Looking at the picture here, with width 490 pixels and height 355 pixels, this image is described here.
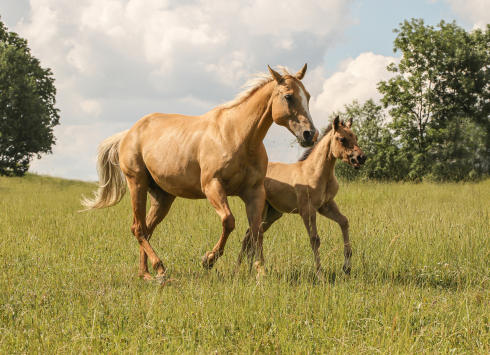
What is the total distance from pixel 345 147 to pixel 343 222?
1.30m

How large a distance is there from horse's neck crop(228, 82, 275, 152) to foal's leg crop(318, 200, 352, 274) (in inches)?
79.1

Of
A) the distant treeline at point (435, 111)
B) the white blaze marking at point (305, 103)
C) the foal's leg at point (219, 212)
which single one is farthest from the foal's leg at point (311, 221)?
the distant treeline at point (435, 111)

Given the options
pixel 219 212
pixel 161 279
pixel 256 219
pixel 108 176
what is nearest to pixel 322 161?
pixel 256 219

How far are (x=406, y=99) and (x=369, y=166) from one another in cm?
602

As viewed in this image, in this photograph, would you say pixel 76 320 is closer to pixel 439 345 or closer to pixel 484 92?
pixel 439 345

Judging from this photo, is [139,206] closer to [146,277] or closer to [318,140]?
[146,277]

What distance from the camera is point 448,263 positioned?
5.43 meters

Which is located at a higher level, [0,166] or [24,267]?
[0,166]

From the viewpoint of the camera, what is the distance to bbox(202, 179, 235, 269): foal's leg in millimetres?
4297

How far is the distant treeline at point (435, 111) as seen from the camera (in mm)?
28609

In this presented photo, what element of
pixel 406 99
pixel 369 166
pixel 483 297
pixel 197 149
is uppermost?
pixel 406 99

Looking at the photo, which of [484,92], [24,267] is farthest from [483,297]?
[484,92]

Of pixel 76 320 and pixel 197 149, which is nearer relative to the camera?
pixel 76 320

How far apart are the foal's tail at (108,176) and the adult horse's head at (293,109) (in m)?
3.46
